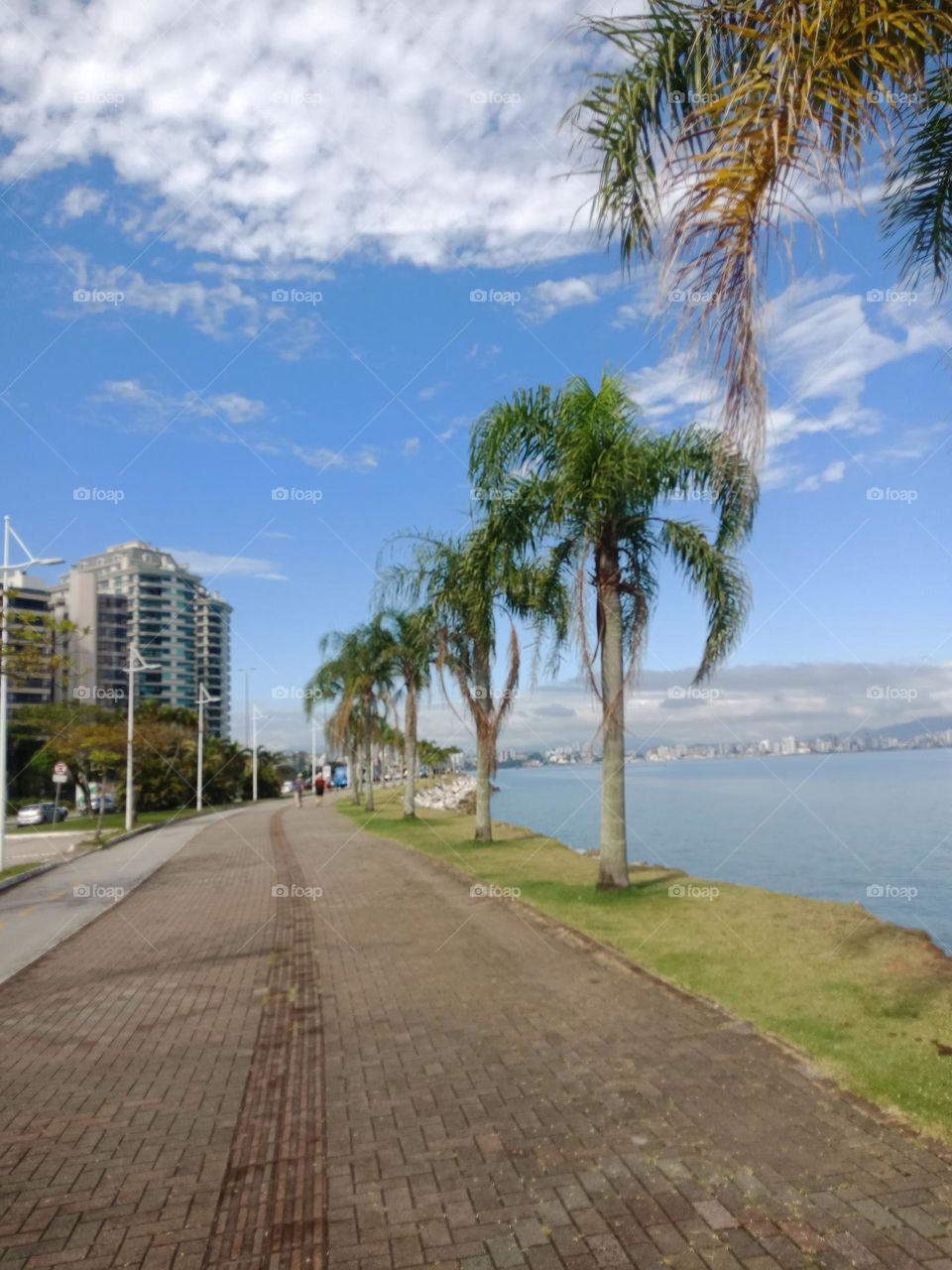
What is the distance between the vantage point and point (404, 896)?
13898mm

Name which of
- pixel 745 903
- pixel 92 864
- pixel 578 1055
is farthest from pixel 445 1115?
pixel 92 864

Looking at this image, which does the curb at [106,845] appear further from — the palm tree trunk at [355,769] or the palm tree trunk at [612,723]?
the palm tree trunk at [612,723]

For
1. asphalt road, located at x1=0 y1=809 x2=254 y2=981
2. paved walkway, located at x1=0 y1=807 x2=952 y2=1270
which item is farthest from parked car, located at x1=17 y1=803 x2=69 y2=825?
paved walkway, located at x1=0 y1=807 x2=952 y2=1270

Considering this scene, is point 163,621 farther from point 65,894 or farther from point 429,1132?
point 429,1132

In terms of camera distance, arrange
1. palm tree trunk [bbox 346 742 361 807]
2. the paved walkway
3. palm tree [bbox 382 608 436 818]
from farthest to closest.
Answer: palm tree trunk [bbox 346 742 361 807] → palm tree [bbox 382 608 436 818] → the paved walkway

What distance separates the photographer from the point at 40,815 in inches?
1686

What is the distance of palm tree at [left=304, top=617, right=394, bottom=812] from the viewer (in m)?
32.0

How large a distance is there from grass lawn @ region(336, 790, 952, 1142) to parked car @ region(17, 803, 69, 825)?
34266mm

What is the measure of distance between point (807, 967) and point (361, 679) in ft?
84.9

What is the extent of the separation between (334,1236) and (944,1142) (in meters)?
2.97

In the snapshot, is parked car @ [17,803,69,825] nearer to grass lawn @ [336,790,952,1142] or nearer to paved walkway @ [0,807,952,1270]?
grass lawn @ [336,790,952,1142]

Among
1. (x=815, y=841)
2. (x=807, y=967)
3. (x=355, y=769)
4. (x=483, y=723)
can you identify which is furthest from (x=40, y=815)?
(x=807, y=967)

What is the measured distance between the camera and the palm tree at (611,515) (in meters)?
12.2

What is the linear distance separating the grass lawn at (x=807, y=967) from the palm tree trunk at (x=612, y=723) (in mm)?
481
